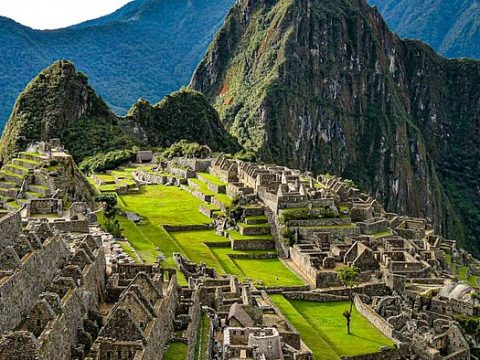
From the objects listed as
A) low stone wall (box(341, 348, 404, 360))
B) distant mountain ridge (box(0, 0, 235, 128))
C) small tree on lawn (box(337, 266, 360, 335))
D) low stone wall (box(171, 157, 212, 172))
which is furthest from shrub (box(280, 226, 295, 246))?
distant mountain ridge (box(0, 0, 235, 128))

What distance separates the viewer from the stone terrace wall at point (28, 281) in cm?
1761

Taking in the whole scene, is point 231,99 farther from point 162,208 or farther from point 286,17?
point 162,208

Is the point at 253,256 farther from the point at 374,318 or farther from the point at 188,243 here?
the point at 374,318

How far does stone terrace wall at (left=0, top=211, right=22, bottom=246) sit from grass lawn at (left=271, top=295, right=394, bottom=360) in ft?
45.0

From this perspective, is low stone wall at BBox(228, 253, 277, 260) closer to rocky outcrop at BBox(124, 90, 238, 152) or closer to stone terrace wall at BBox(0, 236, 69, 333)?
stone terrace wall at BBox(0, 236, 69, 333)

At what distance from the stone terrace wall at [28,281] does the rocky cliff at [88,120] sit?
7486 cm

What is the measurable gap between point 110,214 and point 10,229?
2355cm

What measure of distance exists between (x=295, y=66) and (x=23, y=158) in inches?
5002

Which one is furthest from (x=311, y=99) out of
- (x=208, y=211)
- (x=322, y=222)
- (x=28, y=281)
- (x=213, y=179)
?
(x=28, y=281)

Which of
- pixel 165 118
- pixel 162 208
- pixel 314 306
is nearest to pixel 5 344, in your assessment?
pixel 314 306

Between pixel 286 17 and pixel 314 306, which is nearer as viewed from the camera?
pixel 314 306

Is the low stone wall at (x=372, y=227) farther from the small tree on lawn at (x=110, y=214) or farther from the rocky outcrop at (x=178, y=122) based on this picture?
the rocky outcrop at (x=178, y=122)

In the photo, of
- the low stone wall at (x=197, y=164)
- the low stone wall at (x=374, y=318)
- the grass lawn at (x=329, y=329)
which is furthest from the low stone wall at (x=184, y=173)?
the low stone wall at (x=374, y=318)

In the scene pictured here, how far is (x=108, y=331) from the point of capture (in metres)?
18.3
